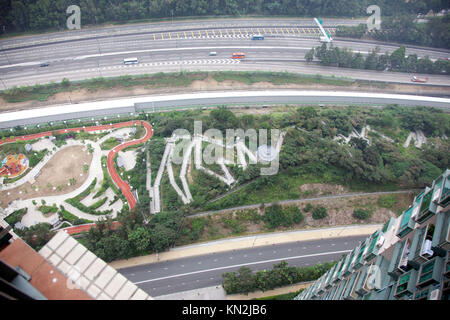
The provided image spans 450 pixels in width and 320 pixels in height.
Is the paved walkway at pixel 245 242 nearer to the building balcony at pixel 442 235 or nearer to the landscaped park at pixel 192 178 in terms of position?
the landscaped park at pixel 192 178

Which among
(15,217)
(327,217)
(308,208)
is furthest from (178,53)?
(327,217)

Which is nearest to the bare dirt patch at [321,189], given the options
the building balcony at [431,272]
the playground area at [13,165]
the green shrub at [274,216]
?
the green shrub at [274,216]

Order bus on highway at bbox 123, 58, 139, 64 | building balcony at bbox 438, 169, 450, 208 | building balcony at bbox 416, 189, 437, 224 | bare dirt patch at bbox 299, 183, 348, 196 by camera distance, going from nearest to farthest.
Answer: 1. building balcony at bbox 438, 169, 450, 208
2. building balcony at bbox 416, 189, 437, 224
3. bare dirt patch at bbox 299, 183, 348, 196
4. bus on highway at bbox 123, 58, 139, 64

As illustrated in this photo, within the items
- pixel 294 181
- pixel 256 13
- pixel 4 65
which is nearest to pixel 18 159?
pixel 4 65

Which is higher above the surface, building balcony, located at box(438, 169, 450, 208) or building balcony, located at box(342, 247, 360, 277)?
building balcony, located at box(438, 169, 450, 208)

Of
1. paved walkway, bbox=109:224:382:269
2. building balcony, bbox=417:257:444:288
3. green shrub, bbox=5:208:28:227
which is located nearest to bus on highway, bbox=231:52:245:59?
paved walkway, bbox=109:224:382:269

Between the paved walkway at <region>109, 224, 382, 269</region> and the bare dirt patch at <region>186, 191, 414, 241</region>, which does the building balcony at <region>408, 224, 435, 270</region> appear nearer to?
the paved walkway at <region>109, 224, 382, 269</region>
